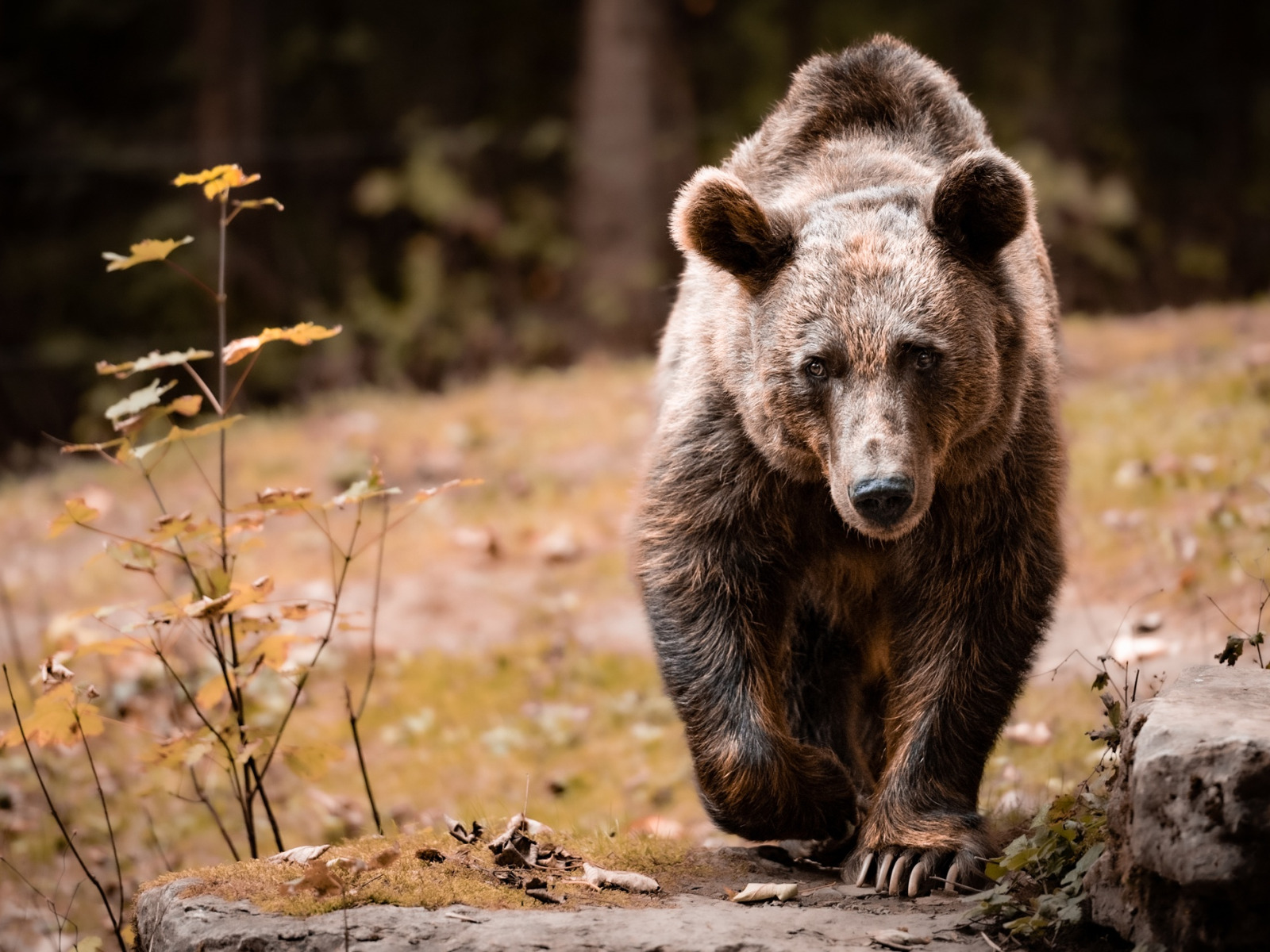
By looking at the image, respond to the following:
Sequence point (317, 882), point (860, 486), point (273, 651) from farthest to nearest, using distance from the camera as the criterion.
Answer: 1. point (273, 651)
2. point (860, 486)
3. point (317, 882)

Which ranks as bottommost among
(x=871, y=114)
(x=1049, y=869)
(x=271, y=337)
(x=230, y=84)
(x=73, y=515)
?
(x=1049, y=869)

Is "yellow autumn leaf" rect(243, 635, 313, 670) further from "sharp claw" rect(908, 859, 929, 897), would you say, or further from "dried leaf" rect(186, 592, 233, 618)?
"sharp claw" rect(908, 859, 929, 897)

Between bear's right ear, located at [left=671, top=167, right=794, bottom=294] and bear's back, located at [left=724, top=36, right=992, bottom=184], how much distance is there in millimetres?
700

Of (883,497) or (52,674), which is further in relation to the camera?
(52,674)

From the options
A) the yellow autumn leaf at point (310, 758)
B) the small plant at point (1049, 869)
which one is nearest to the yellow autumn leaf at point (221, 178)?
the yellow autumn leaf at point (310, 758)

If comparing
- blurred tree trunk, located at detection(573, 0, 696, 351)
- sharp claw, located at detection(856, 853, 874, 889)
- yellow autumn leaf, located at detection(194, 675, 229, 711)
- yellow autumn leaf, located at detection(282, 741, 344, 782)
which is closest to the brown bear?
sharp claw, located at detection(856, 853, 874, 889)

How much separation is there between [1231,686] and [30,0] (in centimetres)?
1600

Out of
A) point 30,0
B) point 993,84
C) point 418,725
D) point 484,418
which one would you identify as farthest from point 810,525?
point 30,0

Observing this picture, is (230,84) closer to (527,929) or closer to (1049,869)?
(527,929)

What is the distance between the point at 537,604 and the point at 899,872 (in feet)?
13.4

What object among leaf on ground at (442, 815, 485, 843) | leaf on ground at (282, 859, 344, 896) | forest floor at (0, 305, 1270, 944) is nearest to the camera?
leaf on ground at (282, 859, 344, 896)

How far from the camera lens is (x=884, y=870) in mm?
3443

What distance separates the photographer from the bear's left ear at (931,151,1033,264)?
350cm

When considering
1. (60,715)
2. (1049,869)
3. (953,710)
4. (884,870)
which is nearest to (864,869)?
(884,870)
